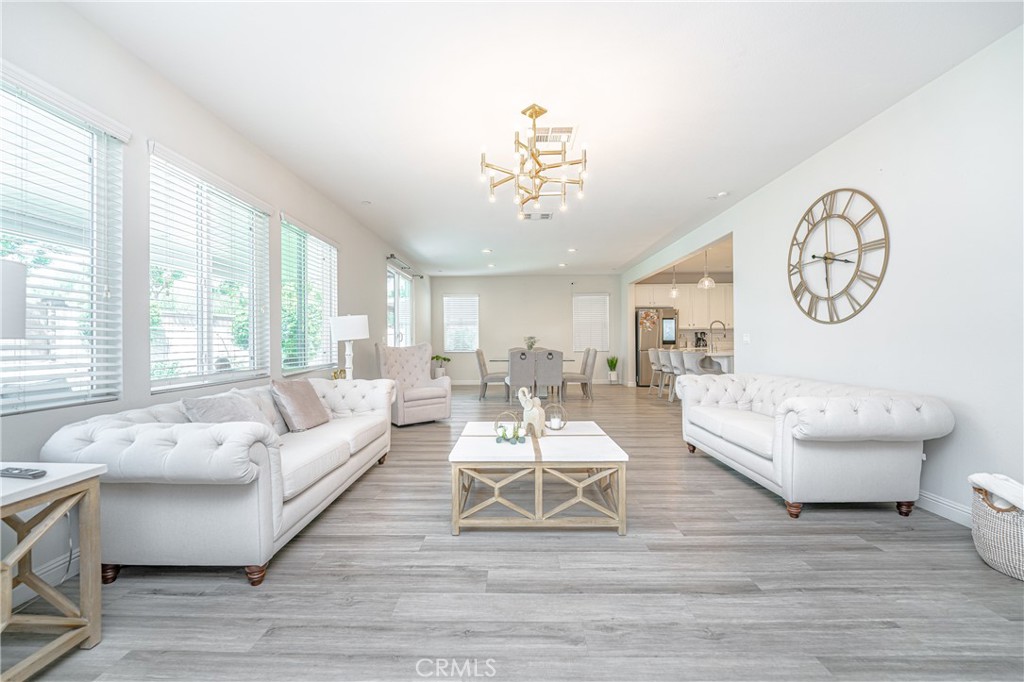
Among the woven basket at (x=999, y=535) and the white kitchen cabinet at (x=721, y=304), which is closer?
the woven basket at (x=999, y=535)

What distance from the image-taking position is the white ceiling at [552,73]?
2.13 meters

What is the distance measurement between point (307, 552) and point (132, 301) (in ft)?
5.50

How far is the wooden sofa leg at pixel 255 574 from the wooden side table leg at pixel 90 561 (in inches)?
19.5

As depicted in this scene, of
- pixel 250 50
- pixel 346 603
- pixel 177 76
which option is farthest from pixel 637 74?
pixel 346 603

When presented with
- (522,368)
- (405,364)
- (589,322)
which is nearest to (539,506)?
(405,364)

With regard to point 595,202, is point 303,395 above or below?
below

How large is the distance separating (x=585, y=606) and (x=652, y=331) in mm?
8961

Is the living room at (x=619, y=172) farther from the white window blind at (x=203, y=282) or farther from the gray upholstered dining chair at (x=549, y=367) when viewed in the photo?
the gray upholstered dining chair at (x=549, y=367)

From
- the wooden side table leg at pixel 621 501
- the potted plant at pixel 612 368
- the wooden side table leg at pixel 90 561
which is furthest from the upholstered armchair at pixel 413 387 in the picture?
the potted plant at pixel 612 368

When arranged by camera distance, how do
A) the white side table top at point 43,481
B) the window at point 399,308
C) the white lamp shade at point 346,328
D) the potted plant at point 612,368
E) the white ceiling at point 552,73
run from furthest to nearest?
the potted plant at point 612,368, the window at point 399,308, the white lamp shade at point 346,328, the white ceiling at point 552,73, the white side table top at point 43,481

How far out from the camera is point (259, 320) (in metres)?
3.69

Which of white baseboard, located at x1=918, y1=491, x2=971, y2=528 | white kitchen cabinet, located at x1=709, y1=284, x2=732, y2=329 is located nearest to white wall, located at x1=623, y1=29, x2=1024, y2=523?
white baseboard, located at x1=918, y1=491, x2=971, y2=528

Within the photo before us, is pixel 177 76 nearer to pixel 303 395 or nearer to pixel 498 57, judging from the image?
pixel 498 57

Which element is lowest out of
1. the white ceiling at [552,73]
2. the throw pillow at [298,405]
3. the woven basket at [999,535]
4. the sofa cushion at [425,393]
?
the woven basket at [999,535]
